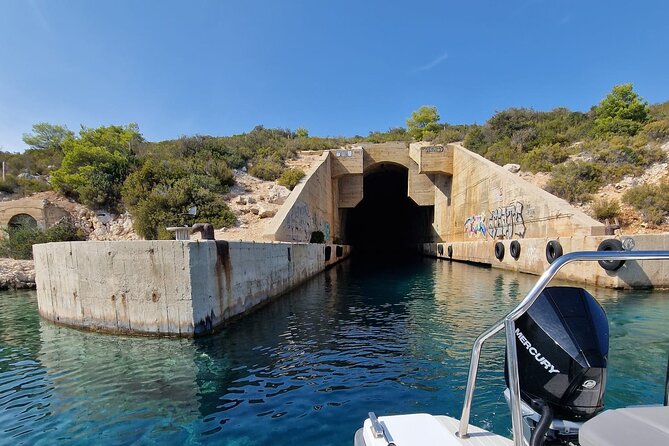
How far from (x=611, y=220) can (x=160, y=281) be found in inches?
719

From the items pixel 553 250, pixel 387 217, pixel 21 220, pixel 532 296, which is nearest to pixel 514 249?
pixel 553 250

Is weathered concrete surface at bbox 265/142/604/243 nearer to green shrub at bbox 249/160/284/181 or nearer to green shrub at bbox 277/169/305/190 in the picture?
green shrub at bbox 277/169/305/190

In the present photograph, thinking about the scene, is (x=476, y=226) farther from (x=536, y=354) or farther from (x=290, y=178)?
(x=536, y=354)

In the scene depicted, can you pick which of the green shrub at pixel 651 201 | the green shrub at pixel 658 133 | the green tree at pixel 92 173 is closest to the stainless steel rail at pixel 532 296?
the green shrub at pixel 651 201

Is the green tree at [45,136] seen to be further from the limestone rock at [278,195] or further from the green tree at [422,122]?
the green tree at [422,122]

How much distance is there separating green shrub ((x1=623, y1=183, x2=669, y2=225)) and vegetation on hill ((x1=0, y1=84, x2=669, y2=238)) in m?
0.04

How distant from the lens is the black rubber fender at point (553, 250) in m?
12.5

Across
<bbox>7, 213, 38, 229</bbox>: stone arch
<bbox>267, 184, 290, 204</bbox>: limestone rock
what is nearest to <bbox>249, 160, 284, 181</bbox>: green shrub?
<bbox>267, 184, 290, 204</bbox>: limestone rock

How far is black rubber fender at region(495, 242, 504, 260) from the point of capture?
17.5m

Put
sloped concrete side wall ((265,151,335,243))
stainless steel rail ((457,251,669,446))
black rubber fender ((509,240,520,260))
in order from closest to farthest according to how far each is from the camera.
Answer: stainless steel rail ((457,251,669,446))
sloped concrete side wall ((265,151,335,243))
black rubber fender ((509,240,520,260))

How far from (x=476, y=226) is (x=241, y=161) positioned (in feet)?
60.0

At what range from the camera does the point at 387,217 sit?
166 feet

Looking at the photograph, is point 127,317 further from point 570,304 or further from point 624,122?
point 624,122

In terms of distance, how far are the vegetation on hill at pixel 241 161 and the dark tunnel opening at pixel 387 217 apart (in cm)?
842
